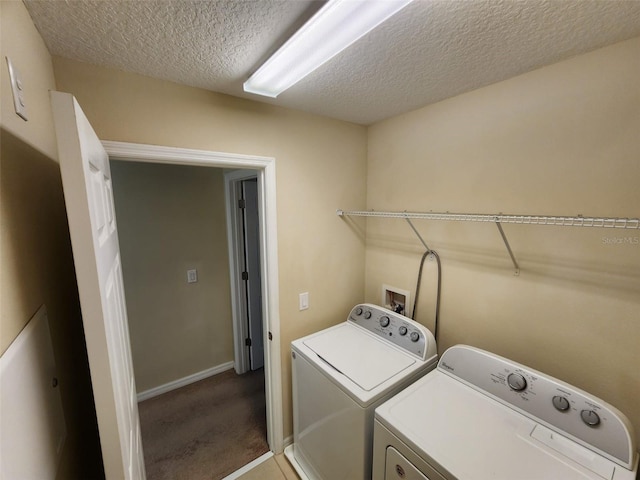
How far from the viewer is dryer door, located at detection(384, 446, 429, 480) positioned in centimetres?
101

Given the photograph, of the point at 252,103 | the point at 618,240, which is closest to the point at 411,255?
the point at 618,240

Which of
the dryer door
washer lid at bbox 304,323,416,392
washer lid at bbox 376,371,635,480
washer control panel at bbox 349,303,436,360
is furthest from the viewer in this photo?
washer control panel at bbox 349,303,436,360

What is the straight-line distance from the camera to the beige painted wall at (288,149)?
1206mm

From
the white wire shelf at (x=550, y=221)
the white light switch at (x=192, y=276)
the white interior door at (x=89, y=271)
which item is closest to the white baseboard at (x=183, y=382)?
the white light switch at (x=192, y=276)

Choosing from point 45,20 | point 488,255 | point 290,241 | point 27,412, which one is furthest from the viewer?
point 290,241

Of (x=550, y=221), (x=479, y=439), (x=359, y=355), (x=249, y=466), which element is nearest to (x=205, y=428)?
(x=249, y=466)

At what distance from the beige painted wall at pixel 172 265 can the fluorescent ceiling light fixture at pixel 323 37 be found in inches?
60.9

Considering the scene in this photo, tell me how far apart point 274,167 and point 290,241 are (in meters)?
0.48

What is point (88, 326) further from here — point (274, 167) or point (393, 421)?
point (274, 167)

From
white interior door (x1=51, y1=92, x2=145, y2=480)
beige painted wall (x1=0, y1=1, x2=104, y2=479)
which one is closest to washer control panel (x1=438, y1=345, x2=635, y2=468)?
white interior door (x1=51, y1=92, x2=145, y2=480)

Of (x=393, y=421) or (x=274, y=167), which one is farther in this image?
(x=274, y=167)

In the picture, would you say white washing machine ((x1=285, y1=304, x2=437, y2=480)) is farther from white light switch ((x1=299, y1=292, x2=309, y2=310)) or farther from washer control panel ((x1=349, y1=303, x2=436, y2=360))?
white light switch ((x1=299, y1=292, x2=309, y2=310))

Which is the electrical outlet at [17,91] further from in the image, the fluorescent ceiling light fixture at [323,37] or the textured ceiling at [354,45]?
the fluorescent ceiling light fixture at [323,37]

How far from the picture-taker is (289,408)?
1.95 meters
